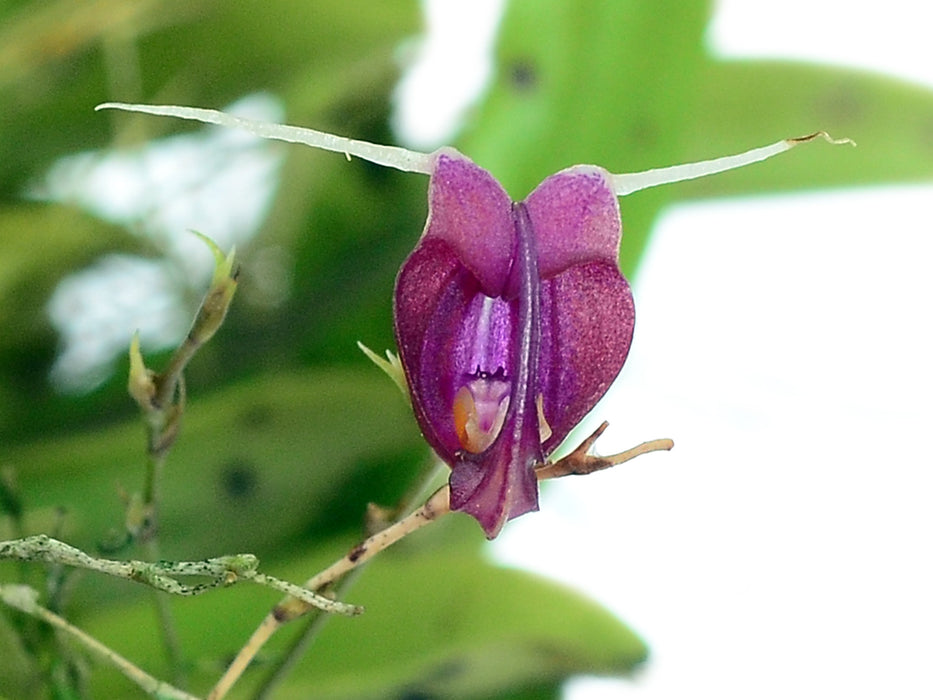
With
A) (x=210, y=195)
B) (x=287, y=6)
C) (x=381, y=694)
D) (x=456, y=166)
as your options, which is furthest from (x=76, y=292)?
(x=456, y=166)

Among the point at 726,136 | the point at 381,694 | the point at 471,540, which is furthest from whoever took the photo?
the point at 726,136

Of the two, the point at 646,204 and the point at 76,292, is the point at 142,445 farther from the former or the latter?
the point at 646,204

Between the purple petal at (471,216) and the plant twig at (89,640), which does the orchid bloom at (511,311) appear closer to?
the purple petal at (471,216)

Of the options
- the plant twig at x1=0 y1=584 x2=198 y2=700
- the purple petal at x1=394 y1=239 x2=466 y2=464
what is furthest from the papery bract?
the plant twig at x1=0 y1=584 x2=198 y2=700

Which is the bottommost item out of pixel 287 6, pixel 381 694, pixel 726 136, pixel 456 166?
pixel 381 694

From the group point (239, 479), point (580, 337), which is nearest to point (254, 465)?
point (239, 479)

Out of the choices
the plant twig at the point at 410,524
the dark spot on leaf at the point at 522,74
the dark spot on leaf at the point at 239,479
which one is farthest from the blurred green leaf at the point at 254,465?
the plant twig at the point at 410,524

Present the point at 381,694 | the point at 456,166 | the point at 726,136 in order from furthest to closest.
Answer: the point at 726,136
the point at 381,694
the point at 456,166

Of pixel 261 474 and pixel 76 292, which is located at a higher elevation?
pixel 76 292
